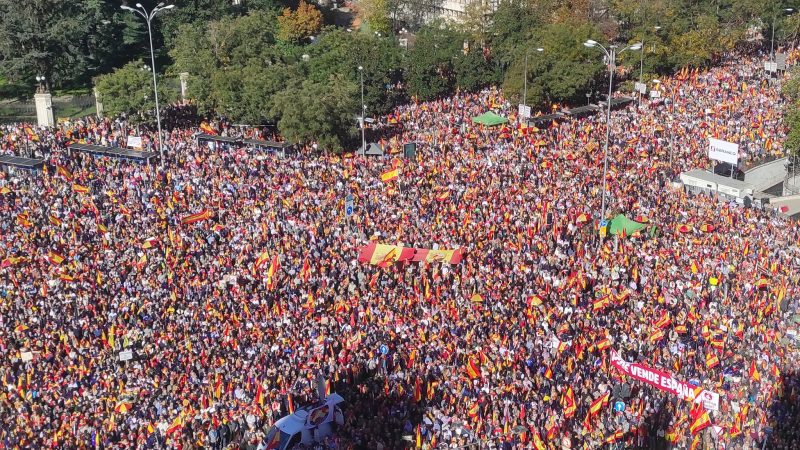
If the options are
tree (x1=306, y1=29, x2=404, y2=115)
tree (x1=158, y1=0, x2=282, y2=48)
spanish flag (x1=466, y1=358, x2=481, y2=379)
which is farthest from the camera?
tree (x1=158, y1=0, x2=282, y2=48)

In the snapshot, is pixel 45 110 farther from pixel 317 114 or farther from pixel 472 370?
pixel 472 370

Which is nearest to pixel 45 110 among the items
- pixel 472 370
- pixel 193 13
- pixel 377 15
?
pixel 193 13

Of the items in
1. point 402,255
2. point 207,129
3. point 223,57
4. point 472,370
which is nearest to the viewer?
point 472,370

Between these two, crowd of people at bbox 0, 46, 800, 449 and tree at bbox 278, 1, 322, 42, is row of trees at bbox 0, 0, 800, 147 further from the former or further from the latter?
tree at bbox 278, 1, 322, 42

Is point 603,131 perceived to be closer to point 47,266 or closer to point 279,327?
point 279,327

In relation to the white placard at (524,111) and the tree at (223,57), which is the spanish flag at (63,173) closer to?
the tree at (223,57)

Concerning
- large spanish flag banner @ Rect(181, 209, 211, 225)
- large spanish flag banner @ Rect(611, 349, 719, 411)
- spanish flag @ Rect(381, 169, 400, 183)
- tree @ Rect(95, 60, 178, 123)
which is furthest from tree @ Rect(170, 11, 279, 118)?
large spanish flag banner @ Rect(611, 349, 719, 411)
